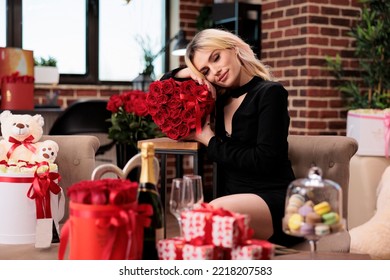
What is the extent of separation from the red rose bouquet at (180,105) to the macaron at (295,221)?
2.90 feet

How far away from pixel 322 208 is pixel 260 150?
2.53 feet

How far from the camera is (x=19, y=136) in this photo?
1582 mm

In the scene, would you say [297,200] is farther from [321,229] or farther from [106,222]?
[106,222]

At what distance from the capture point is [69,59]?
16.0 feet

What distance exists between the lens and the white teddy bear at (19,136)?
5.11 ft

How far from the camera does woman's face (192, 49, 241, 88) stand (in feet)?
6.46

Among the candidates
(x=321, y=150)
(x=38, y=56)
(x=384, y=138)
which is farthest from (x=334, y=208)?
(x=38, y=56)

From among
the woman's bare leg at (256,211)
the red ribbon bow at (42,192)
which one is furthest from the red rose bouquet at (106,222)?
the woman's bare leg at (256,211)

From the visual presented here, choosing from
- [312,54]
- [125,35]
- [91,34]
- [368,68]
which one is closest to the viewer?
[368,68]

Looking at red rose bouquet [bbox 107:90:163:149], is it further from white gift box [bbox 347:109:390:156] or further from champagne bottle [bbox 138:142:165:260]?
champagne bottle [bbox 138:142:165:260]

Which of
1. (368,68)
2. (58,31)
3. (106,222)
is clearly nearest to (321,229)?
(106,222)

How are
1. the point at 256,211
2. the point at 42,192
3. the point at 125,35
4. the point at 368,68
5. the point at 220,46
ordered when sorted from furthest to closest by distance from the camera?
the point at 125,35 → the point at 368,68 → the point at 220,46 → the point at 256,211 → the point at 42,192
